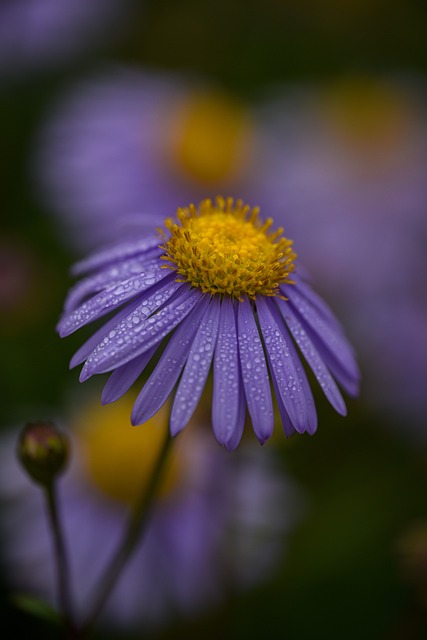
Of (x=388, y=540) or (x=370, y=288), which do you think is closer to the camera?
(x=388, y=540)

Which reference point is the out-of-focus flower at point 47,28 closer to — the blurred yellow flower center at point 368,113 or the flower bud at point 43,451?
the blurred yellow flower center at point 368,113

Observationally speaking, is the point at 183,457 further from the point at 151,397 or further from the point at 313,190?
the point at 313,190

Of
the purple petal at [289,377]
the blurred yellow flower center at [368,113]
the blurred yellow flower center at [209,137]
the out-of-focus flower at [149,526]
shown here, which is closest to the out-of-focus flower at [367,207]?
the blurred yellow flower center at [368,113]

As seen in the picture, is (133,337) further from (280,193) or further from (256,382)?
(280,193)

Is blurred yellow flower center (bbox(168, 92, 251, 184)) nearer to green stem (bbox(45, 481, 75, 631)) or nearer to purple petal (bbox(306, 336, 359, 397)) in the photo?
purple petal (bbox(306, 336, 359, 397))

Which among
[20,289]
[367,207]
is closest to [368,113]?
[367,207]

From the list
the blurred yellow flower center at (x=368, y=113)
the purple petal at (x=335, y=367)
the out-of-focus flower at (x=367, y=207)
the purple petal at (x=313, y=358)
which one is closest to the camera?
the purple petal at (x=313, y=358)

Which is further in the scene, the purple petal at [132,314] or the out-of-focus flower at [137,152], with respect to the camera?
the out-of-focus flower at [137,152]

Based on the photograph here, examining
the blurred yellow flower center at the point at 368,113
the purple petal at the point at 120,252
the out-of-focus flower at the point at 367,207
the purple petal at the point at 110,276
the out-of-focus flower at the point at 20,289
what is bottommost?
the purple petal at the point at 110,276

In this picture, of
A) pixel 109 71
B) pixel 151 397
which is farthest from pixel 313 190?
pixel 151 397
